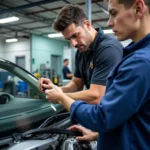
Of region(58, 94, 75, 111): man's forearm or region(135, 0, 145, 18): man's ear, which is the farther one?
region(58, 94, 75, 111): man's forearm

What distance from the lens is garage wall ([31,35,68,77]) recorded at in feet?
45.5

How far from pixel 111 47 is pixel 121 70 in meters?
0.86

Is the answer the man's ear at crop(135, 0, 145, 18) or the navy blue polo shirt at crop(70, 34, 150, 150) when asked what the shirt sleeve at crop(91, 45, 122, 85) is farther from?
the man's ear at crop(135, 0, 145, 18)

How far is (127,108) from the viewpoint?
2.81 ft

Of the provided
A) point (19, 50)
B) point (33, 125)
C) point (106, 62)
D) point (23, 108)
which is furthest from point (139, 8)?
point (19, 50)

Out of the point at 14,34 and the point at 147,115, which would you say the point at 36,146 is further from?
the point at 14,34

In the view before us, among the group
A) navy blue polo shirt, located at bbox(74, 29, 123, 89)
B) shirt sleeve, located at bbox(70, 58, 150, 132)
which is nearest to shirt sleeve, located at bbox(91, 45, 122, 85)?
navy blue polo shirt, located at bbox(74, 29, 123, 89)

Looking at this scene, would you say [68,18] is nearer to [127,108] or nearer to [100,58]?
[100,58]

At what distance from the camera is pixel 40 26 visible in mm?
12398

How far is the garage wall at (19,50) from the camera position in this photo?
47.3 ft

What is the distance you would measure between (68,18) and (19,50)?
1374 cm

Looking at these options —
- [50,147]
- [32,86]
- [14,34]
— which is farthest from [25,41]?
[50,147]

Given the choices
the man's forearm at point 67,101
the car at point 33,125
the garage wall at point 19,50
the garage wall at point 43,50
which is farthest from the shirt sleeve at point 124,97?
the garage wall at point 19,50

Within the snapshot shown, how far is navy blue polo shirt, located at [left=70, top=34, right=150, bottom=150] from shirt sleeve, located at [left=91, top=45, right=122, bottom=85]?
679mm
